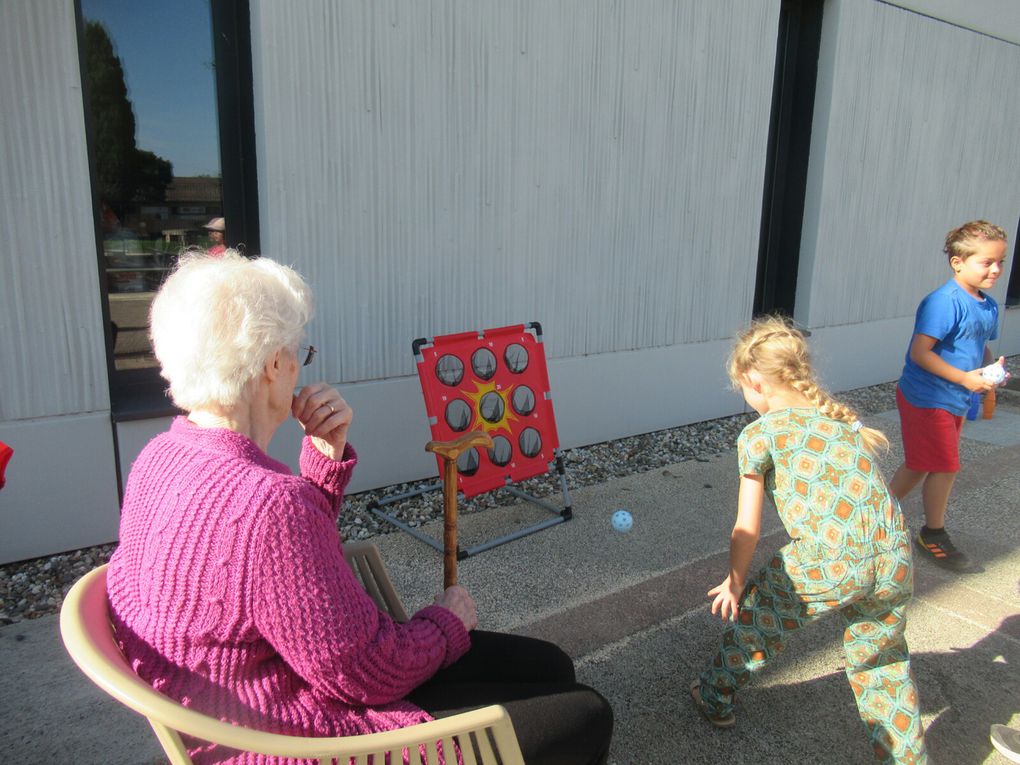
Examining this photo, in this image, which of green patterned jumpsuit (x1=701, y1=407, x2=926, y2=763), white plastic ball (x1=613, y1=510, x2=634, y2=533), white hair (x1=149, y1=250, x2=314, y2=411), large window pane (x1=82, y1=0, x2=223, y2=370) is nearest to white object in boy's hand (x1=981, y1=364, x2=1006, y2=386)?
Result: green patterned jumpsuit (x1=701, y1=407, x2=926, y2=763)

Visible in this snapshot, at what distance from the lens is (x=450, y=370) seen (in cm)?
385

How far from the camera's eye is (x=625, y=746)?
237cm

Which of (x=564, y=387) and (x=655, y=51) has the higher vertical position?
(x=655, y=51)

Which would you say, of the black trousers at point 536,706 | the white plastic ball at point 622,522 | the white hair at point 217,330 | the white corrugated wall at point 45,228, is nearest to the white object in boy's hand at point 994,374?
the white plastic ball at point 622,522

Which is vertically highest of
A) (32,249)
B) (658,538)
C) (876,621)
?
(32,249)

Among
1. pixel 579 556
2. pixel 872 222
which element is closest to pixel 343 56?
pixel 579 556

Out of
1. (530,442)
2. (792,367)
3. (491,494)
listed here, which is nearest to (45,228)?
(530,442)

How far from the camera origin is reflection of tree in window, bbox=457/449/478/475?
3771 mm

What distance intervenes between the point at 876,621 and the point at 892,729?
30 centimetres

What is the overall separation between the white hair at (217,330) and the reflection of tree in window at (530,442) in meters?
2.58

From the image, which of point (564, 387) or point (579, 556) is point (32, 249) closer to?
point (579, 556)

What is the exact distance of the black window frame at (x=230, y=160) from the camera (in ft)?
11.9

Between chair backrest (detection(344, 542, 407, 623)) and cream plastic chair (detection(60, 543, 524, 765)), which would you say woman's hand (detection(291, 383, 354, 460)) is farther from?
cream plastic chair (detection(60, 543, 524, 765))

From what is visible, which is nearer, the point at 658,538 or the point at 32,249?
the point at 32,249
